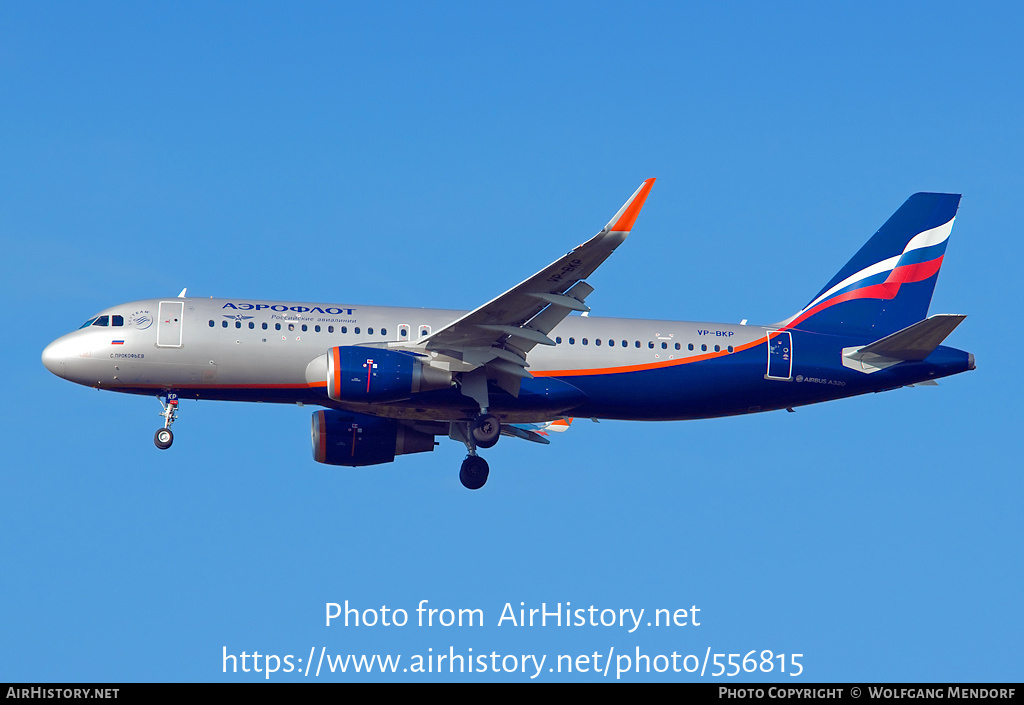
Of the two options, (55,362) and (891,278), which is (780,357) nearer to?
(891,278)

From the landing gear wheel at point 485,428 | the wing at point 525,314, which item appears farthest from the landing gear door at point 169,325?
the landing gear wheel at point 485,428

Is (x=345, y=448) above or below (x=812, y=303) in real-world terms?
below

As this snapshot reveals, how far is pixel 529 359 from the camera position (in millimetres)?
39375

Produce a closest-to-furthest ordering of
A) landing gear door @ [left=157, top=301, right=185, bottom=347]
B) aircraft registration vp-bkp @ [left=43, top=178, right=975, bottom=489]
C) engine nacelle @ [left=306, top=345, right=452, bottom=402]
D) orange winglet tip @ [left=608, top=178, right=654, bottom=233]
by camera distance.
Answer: orange winglet tip @ [left=608, top=178, right=654, bottom=233] < engine nacelle @ [left=306, top=345, right=452, bottom=402] < aircraft registration vp-bkp @ [left=43, top=178, right=975, bottom=489] < landing gear door @ [left=157, top=301, right=185, bottom=347]

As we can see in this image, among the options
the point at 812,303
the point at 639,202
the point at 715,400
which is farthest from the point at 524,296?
the point at 812,303

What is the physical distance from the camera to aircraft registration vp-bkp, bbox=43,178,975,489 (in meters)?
37.4

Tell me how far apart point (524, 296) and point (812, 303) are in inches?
466

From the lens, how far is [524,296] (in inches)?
1403

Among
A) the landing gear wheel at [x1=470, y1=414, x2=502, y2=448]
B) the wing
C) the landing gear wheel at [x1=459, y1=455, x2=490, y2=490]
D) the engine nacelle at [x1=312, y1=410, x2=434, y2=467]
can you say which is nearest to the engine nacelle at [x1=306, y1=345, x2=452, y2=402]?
the wing

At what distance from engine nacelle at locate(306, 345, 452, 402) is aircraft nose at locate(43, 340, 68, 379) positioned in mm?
7926

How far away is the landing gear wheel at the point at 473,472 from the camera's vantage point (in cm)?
4072

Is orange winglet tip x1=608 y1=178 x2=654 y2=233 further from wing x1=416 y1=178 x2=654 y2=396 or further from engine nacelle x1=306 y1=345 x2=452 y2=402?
engine nacelle x1=306 y1=345 x2=452 y2=402

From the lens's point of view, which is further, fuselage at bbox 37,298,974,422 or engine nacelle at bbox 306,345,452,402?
fuselage at bbox 37,298,974,422

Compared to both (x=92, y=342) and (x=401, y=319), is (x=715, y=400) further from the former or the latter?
(x=92, y=342)
